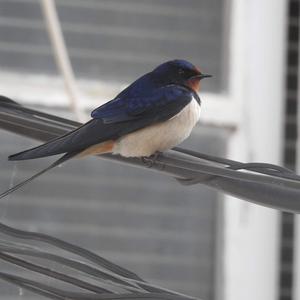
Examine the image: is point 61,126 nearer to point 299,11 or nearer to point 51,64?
point 51,64

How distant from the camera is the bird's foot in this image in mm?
1977

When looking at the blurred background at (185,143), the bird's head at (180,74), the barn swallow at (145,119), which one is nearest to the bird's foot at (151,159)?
the barn swallow at (145,119)

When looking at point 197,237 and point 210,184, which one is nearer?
point 210,184

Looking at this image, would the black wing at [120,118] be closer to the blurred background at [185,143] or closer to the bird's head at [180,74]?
the bird's head at [180,74]

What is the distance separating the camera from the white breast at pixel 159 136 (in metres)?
2.12

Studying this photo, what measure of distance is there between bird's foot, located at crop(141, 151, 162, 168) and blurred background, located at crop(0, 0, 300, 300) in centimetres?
180

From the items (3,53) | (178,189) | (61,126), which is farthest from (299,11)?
(61,126)

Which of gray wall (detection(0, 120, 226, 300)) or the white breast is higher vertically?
gray wall (detection(0, 120, 226, 300))

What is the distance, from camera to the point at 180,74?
2391 millimetres

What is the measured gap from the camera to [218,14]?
4012mm

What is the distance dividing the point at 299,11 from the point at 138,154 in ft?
6.91

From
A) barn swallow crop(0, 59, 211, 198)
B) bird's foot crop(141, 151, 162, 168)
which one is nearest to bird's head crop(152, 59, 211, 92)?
barn swallow crop(0, 59, 211, 198)

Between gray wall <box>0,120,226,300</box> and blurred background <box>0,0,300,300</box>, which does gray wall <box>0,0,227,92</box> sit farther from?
gray wall <box>0,120,226,300</box>

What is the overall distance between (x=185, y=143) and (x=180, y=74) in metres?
1.54
